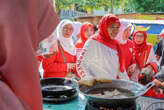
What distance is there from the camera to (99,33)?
2.67m

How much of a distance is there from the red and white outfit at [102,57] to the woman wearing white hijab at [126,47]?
44cm

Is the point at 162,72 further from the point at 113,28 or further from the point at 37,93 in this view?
the point at 37,93

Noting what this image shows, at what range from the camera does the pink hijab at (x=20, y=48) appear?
0.68 m

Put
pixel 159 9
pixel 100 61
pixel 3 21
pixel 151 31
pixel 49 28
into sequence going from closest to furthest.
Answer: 1. pixel 3 21
2. pixel 49 28
3. pixel 100 61
4. pixel 151 31
5. pixel 159 9

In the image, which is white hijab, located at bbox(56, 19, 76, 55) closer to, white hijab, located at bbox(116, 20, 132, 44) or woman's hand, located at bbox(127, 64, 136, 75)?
white hijab, located at bbox(116, 20, 132, 44)

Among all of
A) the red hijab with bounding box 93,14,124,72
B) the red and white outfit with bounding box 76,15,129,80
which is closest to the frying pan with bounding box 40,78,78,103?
the red and white outfit with bounding box 76,15,129,80

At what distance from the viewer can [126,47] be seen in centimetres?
339

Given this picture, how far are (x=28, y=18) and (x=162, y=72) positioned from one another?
190cm

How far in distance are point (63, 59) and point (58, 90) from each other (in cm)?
175

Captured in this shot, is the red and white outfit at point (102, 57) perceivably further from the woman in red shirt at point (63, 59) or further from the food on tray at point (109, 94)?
the food on tray at point (109, 94)

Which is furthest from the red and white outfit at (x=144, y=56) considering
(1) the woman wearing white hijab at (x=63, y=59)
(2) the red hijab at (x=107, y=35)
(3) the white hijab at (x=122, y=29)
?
(1) the woman wearing white hijab at (x=63, y=59)

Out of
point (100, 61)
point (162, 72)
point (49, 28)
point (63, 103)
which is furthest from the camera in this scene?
point (100, 61)

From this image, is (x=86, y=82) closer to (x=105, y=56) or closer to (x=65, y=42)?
(x=105, y=56)

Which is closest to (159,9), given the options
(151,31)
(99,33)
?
(151,31)
